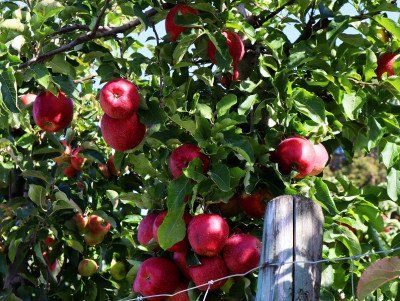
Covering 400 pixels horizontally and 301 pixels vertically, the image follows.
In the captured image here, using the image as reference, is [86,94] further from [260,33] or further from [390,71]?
[390,71]

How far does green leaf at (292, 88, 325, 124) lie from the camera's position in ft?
A: 6.11

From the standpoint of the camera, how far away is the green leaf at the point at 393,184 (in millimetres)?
1955

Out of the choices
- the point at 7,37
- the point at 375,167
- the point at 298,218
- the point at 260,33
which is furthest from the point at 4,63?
the point at 375,167

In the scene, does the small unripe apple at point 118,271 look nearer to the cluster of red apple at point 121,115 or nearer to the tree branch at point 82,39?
the cluster of red apple at point 121,115

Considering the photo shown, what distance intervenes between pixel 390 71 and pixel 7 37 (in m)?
1.04

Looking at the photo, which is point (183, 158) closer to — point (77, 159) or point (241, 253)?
point (241, 253)

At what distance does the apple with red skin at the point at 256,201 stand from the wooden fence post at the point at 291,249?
49cm

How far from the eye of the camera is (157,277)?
1.81 meters

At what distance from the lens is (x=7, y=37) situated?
2041mm

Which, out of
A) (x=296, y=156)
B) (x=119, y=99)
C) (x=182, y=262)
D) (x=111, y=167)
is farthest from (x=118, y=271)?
(x=296, y=156)

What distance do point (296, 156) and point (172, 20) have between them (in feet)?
1.76

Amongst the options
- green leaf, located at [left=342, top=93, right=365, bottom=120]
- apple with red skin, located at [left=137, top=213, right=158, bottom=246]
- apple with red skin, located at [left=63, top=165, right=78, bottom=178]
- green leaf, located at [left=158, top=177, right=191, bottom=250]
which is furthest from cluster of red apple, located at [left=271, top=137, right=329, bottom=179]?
apple with red skin, located at [left=63, top=165, right=78, bottom=178]

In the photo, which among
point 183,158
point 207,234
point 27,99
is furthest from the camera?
point 27,99

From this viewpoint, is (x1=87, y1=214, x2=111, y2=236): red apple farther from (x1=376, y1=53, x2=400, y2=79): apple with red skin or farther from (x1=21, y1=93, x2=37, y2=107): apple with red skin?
(x1=376, y1=53, x2=400, y2=79): apple with red skin
